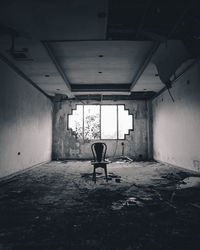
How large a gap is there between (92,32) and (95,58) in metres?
1.80

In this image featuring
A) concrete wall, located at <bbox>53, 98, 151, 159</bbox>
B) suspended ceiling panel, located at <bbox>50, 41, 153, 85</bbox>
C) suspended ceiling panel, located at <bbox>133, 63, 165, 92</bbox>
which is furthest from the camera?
concrete wall, located at <bbox>53, 98, 151, 159</bbox>

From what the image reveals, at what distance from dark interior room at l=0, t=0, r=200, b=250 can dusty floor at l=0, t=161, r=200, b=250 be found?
1 centimetres

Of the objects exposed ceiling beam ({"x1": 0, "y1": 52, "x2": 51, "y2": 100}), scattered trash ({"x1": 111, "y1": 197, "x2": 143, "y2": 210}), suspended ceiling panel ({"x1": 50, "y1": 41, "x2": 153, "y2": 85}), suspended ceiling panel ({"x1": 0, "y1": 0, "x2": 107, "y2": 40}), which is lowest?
scattered trash ({"x1": 111, "y1": 197, "x2": 143, "y2": 210})

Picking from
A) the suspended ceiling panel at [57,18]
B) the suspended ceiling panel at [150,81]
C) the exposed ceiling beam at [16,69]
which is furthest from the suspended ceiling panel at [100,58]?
the exposed ceiling beam at [16,69]

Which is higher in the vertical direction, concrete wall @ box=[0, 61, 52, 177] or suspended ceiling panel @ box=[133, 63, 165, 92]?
suspended ceiling panel @ box=[133, 63, 165, 92]

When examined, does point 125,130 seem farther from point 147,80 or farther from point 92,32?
point 92,32

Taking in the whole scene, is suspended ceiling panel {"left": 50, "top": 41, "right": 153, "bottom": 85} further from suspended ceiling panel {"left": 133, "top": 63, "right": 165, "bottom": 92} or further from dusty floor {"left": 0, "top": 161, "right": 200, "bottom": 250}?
dusty floor {"left": 0, "top": 161, "right": 200, "bottom": 250}

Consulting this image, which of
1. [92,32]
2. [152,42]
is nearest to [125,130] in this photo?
[152,42]

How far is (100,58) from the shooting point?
Result: 5926 millimetres

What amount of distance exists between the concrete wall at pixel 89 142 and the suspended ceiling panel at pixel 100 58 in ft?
11.0

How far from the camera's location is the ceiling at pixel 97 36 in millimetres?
3447

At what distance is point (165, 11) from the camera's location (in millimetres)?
3928

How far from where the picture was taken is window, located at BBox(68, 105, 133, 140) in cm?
1112

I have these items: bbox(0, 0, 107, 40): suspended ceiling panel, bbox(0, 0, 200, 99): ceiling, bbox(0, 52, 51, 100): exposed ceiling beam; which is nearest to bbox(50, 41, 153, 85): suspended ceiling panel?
bbox(0, 0, 200, 99): ceiling
